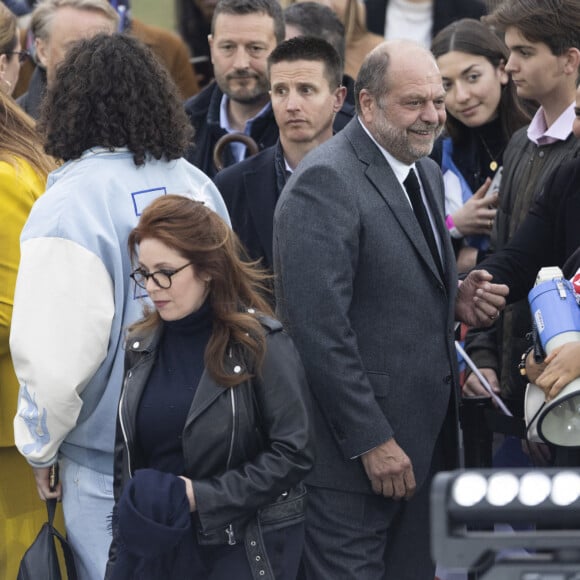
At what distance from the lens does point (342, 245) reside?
4129 millimetres

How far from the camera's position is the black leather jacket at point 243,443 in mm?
3412

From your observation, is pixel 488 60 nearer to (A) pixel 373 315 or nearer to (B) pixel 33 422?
(A) pixel 373 315

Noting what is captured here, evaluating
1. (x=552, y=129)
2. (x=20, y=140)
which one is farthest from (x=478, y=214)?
(x=20, y=140)

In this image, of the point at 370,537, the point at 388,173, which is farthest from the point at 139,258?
the point at 370,537

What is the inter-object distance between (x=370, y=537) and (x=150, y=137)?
150 centimetres

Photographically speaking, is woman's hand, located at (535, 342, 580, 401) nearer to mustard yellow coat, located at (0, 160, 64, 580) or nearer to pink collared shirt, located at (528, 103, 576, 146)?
pink collared shirt, located at (528, 103, 576, 146)

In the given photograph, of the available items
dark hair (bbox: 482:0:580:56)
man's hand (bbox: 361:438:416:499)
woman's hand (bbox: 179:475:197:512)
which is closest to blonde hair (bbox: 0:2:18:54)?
dark hair (bbox: 482:0:580:56)

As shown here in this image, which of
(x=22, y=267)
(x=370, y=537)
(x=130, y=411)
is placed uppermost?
(x=22, y=267)

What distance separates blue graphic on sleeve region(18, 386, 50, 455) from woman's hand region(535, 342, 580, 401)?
1.49 metres

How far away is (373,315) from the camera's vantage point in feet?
13.9

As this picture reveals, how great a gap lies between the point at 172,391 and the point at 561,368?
1.17 meters

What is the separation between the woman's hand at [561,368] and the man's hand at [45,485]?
1519 millimetres

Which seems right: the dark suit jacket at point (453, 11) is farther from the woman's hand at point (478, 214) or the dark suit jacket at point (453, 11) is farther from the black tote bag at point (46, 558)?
the black tote bag at point (46, 558)

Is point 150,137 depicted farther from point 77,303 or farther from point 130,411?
point 130,411
